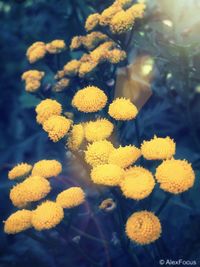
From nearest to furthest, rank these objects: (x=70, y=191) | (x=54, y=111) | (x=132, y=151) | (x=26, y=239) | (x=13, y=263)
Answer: (x=132, y=151), (x=70, y=191), (x=54, y=111), (x=13, y=263), (x=26, y=239)

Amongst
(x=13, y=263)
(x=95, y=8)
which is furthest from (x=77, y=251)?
(x=95, y=8)

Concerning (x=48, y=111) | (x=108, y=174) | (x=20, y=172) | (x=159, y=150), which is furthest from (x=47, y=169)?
(x=159, y=150)

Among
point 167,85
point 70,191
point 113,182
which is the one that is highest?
point 113,182

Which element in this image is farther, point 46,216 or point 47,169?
point 47,169

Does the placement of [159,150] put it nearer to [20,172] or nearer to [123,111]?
[123,111]

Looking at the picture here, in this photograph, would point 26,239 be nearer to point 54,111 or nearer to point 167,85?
point 54,111

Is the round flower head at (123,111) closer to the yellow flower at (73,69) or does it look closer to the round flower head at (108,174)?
the round flower head at (108,174)

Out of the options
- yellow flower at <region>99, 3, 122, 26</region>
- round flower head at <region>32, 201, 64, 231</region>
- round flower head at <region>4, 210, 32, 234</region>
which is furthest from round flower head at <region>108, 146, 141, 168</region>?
yellow flower at <region>99, 3, 122, 26</region>
